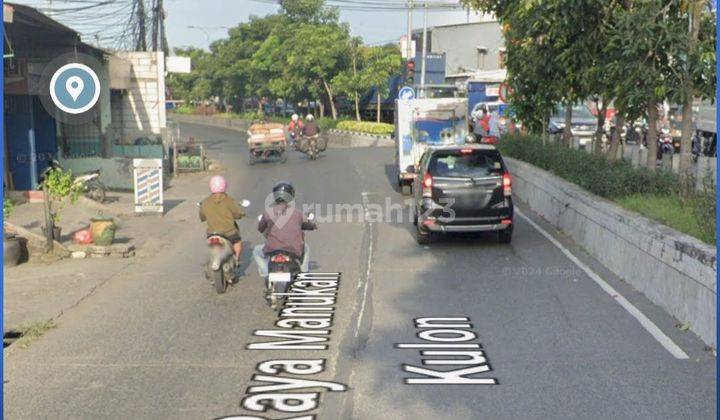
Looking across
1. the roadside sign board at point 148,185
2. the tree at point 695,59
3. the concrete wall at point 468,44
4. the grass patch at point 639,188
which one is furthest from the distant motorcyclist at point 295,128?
the concrete wall at point 468,44

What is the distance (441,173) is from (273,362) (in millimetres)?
7357

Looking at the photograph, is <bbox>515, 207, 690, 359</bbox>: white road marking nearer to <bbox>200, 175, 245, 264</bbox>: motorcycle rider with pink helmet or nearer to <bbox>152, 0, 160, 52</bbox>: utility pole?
<bbox>200, 175, 245, 264</bbox>: motorcycle rider with pink helmet

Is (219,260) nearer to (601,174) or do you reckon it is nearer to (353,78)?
(601,174)

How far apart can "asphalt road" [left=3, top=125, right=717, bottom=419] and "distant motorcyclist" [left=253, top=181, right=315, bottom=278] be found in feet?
2.18

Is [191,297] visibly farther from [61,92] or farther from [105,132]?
[105,132]

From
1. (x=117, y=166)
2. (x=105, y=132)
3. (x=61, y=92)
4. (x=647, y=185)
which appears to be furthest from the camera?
(x=105, y=132)

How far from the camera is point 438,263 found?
13359 mm

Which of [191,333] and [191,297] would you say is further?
[191,297]

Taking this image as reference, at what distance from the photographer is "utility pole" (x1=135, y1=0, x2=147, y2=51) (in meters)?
30.6

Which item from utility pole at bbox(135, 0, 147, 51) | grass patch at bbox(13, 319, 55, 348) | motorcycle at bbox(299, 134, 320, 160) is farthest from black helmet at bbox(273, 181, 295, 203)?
motorcycle at bbox(299, 134, 320, 160)

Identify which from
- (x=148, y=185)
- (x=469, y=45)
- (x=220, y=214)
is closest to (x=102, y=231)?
(x=220, y=214)

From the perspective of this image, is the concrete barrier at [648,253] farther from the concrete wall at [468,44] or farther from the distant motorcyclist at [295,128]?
the concrete wall at [468,44]

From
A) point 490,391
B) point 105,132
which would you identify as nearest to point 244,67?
point 105,132

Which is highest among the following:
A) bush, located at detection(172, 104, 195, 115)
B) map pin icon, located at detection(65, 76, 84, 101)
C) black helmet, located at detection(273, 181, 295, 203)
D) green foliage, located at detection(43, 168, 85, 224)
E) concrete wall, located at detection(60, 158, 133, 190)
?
bush, located at detection(172, 104, 195, 115)
